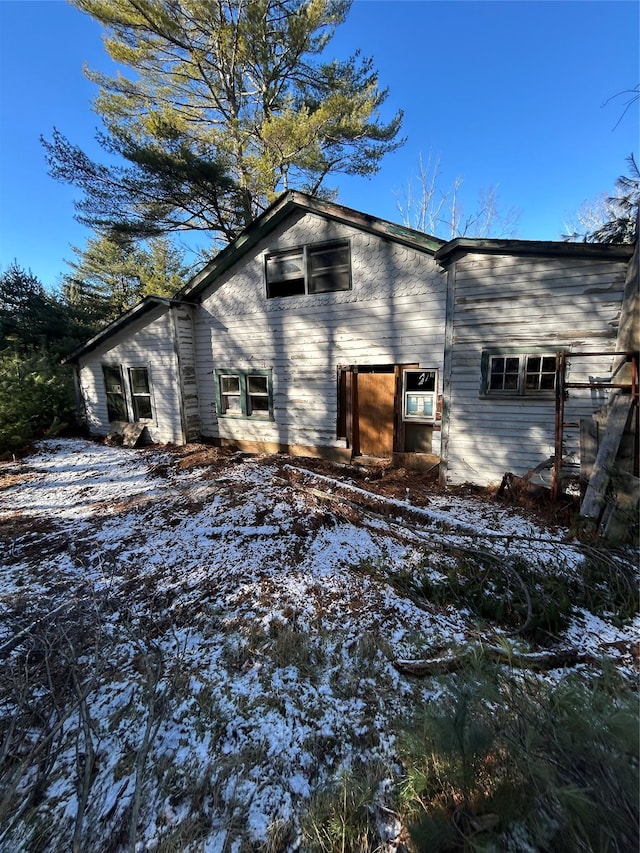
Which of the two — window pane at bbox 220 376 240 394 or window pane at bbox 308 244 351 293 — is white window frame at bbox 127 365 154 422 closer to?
window pane at bbox 220 376 240 394

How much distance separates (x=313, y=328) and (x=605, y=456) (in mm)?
6179

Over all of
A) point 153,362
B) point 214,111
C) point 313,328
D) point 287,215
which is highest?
point 214,111

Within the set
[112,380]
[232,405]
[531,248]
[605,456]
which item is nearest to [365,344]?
[531,248]

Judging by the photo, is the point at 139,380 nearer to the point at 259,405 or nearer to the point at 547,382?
the point at 259,405

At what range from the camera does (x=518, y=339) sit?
6.11 metres

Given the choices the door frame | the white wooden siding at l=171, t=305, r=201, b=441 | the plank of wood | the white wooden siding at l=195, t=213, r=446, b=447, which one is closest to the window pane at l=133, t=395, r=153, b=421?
the white wooden siding at l=171, t=305, r=201, b=441

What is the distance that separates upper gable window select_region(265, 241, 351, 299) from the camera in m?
7.95

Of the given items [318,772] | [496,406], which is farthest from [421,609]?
[496,406]

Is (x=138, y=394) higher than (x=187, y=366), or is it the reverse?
(x=187, y=366)

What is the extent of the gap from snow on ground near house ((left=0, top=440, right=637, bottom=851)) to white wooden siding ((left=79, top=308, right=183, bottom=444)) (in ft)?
15.8

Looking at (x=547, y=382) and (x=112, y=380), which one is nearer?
(x=547, y=382)

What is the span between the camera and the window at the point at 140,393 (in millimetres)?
10961

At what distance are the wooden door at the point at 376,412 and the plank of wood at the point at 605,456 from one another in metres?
3.90

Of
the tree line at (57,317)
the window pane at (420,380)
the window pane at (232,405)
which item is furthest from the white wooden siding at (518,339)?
the tree line at (57,317)
